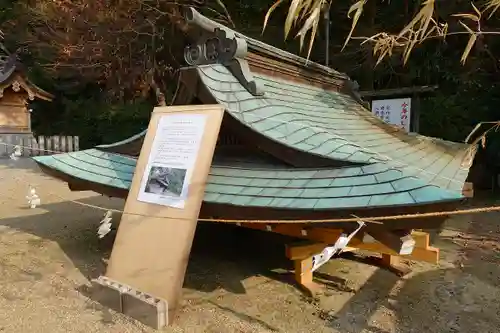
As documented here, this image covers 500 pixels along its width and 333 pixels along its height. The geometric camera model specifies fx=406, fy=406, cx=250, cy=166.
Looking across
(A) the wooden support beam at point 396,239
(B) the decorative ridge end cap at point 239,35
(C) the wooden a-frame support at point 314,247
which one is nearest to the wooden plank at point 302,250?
(C) the wooden a-frame support at point 314,247

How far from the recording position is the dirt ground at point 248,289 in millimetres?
3902

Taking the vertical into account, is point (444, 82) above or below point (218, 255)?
above

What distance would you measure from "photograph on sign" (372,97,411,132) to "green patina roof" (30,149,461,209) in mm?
5060

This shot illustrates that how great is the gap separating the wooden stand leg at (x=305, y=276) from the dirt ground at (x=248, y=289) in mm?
117

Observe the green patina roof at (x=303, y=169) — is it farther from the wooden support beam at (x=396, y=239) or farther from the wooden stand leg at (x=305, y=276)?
the wooden stand leg at (x=305, y=276)

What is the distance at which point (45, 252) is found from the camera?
5.60m

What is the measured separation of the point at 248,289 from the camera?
473cm

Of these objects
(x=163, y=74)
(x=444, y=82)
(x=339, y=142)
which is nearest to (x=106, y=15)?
(x=163, y=74)

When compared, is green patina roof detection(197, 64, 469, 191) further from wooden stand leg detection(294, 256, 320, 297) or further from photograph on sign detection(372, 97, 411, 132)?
photograph on sign detection(372, 97, 411, 132)

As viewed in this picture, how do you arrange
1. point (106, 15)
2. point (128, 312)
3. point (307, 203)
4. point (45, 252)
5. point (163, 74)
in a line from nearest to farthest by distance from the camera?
point (307, 203)
point (128, 312)
point (45, 252)
point (106, 15)
point (163, 74)

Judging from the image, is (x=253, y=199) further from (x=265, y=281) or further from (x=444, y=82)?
(x=444, y=82)

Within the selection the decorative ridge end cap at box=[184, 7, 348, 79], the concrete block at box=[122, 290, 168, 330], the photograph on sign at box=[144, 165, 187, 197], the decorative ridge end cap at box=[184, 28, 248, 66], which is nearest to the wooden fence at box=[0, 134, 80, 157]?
the decorative ridge end cap at box=[184, 7, 348, 79]

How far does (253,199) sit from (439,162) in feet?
9.32

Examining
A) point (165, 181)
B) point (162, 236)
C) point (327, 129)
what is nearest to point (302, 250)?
Answer: point (327, 129)
